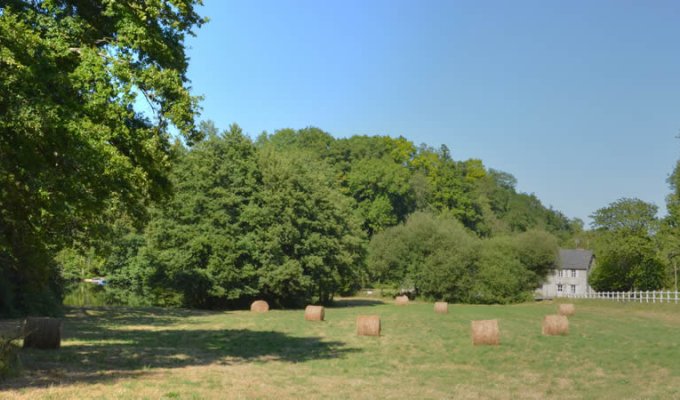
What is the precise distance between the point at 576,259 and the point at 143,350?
94.0 metres

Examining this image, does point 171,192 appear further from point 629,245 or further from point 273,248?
point 629,245

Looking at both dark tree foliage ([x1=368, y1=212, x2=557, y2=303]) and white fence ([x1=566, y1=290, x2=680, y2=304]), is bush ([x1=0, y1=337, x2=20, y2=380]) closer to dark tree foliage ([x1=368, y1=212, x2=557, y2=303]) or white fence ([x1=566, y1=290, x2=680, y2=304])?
dark tree foliage ([x1=368, y1=212, x2=557, y2=303])

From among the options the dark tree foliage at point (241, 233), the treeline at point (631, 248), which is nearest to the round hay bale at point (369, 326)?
the dark tree foliage at point (241, 233)

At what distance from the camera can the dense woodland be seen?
1341cm

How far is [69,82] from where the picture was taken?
13156mm

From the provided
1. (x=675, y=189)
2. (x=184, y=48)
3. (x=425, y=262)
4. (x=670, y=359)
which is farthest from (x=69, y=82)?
(x=675, y=189)

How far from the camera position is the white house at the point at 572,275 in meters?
102

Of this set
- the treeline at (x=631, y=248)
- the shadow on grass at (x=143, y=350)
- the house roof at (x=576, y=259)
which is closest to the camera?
the shadow on grass at (x=143, y=350)

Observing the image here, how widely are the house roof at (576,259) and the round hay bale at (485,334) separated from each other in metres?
85.1

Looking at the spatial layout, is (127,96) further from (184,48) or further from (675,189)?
(675,189)

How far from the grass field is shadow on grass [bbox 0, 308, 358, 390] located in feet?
→ 0.09

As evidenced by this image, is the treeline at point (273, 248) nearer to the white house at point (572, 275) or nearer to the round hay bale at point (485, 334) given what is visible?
the round hay bale at point (485, 334)

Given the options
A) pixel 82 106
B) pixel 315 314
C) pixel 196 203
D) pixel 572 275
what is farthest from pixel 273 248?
pixel 572 275

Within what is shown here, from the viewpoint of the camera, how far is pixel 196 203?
4375 cm
